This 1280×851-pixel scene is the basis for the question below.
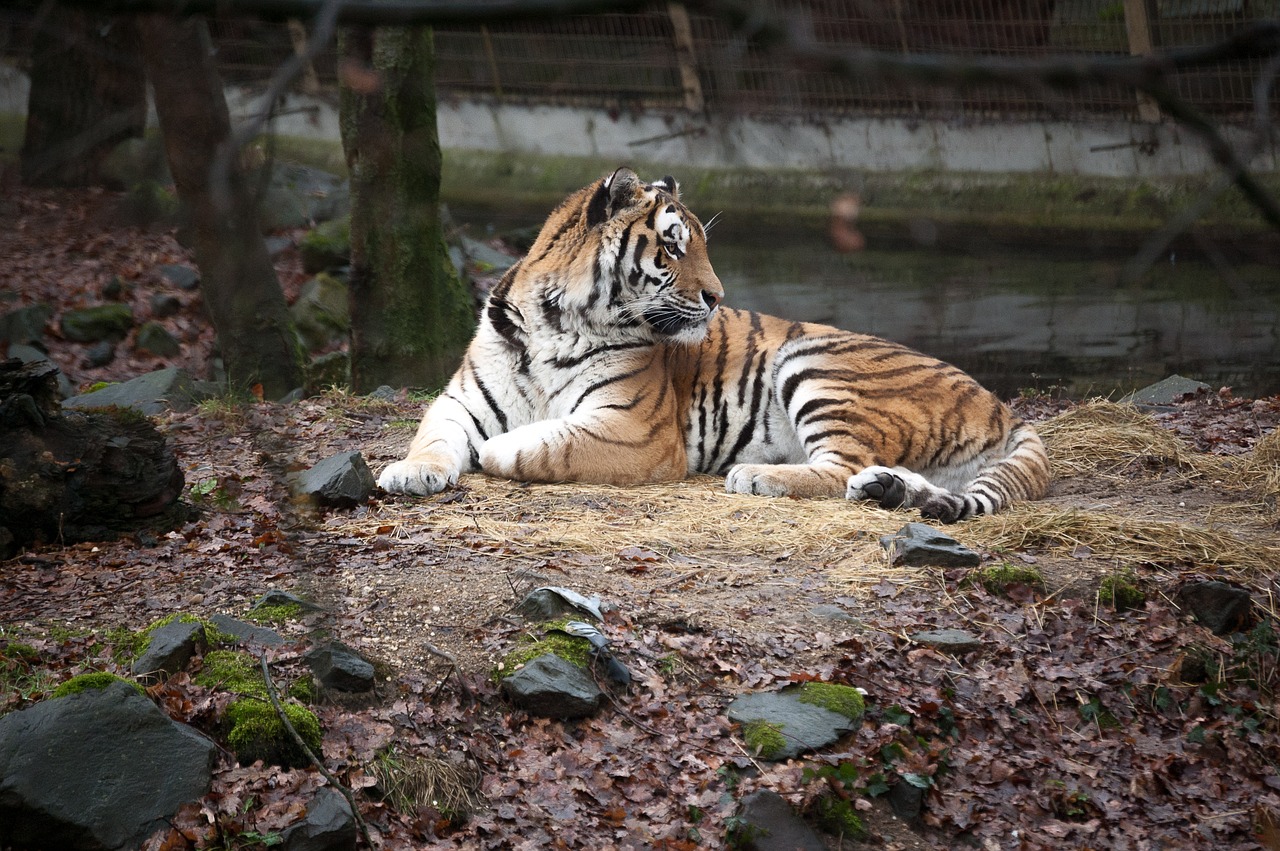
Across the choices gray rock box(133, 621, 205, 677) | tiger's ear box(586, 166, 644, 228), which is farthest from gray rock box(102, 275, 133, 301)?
gray rock box(133, 621, 205, 677)

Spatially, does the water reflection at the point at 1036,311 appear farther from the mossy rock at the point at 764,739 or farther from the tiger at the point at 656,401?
the mossy rock at the point at 764,739

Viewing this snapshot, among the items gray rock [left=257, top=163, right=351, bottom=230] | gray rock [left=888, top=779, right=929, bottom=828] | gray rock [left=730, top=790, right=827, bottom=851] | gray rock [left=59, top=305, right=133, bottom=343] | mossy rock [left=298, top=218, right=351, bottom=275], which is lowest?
gray rock [left=888, top=779, right=929, bottom=828]

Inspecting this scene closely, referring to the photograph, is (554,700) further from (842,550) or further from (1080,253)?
(1080,253)

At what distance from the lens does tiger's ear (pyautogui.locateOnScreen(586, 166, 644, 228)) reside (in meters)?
6.20

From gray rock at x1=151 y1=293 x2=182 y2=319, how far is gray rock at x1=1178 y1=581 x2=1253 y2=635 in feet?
32.4

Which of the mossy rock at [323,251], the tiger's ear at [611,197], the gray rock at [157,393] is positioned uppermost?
the tiger's ear at [611,197]

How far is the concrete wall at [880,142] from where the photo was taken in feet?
37.8

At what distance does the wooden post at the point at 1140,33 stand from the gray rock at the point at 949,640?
315 inches

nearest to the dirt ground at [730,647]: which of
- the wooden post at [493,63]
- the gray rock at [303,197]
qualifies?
the gray rock at [303,197]

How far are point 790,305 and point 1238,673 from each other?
7777 millimetres

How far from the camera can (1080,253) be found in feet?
38.3

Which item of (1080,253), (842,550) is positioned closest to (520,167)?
(1080,253)

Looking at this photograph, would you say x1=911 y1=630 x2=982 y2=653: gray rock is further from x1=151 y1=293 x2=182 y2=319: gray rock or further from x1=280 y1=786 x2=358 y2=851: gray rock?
x1=151 y1=293 x2=182 y2=319: gray rock

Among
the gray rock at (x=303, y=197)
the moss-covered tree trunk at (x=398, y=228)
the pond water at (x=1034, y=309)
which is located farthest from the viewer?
the gray rock at (x=303, y=197)
